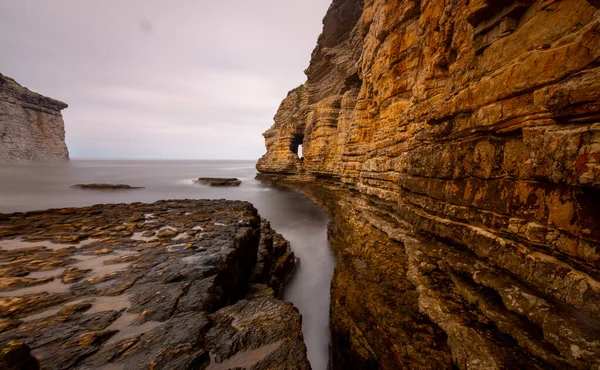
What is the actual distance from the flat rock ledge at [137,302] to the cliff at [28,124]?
101410 millimetres

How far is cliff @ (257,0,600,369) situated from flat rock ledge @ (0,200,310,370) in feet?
8.06

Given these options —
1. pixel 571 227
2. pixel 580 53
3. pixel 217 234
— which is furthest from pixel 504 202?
pixel 217 234

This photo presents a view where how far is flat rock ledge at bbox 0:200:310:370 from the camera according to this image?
9.66ft

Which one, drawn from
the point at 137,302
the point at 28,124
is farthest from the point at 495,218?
the point at 28,124

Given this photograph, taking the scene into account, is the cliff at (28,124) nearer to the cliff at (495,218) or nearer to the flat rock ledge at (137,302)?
the flat rock ledge at (137,302)

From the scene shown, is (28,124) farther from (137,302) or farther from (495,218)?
(495,218)

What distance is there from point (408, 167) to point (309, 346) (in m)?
6.84

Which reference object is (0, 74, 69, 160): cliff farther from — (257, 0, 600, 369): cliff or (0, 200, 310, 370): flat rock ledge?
(257, 0, 600, 369): cliff

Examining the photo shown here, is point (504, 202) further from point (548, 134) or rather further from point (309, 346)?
point (309, 346)

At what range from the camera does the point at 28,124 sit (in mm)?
73625

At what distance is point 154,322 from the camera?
3.54m

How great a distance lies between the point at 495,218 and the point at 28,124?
120 meters

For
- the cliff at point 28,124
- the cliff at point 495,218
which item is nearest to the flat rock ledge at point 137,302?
the cliff at point 495,218

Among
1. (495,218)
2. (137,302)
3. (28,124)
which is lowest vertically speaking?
(137,302)
